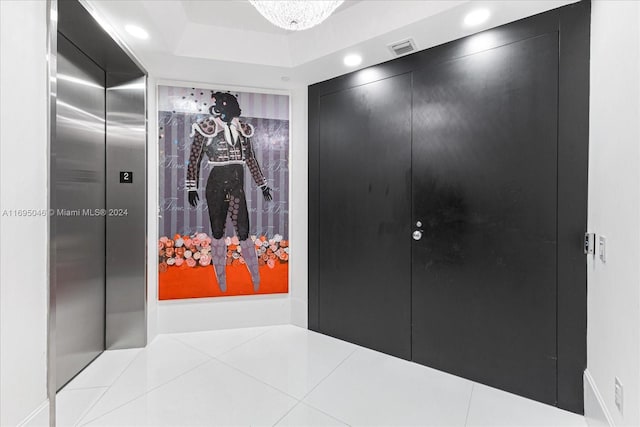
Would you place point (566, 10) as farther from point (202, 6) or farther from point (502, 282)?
point (202, 6)

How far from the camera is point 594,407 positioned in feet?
5.55

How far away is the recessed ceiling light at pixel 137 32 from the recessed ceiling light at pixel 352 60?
1469 mm

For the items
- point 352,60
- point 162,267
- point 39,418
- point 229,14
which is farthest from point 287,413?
point 229,14

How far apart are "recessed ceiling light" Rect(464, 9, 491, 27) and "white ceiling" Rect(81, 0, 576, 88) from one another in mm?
41

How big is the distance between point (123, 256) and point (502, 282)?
2.95m

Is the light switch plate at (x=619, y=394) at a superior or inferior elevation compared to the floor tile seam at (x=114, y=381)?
superior

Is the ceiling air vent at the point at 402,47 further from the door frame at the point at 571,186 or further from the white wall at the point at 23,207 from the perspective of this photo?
the white wall at the point at 23,207

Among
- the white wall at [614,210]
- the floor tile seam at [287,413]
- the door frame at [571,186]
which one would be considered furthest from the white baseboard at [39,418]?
the door frame at [571,186]

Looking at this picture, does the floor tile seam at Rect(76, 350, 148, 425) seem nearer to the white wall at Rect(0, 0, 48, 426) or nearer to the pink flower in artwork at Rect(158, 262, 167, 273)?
the white wall at Rect(0, 0, 48, 426)

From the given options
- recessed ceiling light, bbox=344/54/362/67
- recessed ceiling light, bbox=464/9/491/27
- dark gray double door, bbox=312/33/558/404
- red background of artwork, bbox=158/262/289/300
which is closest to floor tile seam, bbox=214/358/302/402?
red background of artwork, bbox=158/262/289/300

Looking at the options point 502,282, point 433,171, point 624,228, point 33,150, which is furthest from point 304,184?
point 624,228

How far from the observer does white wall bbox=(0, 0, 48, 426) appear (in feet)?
4.32

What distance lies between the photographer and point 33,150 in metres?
1.47

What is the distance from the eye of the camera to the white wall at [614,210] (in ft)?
4.28
